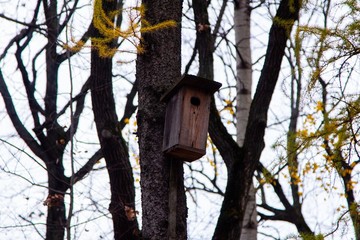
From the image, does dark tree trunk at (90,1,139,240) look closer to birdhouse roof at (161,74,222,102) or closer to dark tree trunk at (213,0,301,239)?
dark tree trunk at (213,0,301,239)

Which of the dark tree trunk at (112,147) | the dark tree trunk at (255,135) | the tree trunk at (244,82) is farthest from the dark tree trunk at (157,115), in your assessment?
the tree trunk at (244,82)

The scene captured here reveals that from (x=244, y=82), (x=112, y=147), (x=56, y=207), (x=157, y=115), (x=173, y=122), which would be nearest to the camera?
(x=173, y=122)

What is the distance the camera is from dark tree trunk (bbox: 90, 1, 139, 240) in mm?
5105

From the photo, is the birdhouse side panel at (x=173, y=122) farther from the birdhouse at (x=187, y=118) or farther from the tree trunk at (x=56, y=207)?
the tree trunk at (x=56, y=207)

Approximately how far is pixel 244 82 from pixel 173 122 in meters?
3.24

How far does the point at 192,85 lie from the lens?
3389 millimetres

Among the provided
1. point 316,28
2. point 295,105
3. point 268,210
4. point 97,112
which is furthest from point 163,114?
point 295,105

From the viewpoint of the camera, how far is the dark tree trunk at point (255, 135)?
176 inches

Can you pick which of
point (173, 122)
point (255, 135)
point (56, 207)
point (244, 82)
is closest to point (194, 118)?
point (173, 122)

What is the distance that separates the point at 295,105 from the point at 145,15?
8.00 meters

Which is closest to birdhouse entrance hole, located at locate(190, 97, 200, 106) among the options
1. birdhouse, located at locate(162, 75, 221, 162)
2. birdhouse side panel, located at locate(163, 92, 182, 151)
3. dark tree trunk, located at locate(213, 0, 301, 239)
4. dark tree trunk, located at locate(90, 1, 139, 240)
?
birdhouse, located at locate(162, 75, 221, 162)

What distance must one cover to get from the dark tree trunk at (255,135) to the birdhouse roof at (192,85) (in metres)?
1.07

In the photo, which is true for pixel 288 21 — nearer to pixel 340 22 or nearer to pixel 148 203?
pixel 340 22

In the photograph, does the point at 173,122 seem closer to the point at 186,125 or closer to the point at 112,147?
the point at 186,125
